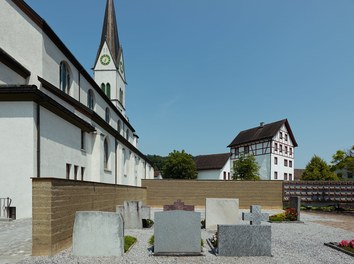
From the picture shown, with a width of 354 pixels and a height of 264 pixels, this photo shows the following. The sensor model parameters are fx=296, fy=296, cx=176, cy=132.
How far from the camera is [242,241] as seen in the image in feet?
26.0

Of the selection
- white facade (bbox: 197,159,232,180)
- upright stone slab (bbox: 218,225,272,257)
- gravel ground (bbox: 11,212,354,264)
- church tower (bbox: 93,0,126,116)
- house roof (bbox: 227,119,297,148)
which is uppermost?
church tower (bbox: 93,0,126,116)

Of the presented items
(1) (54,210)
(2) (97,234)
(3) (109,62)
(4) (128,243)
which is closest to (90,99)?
(3) (109,62)

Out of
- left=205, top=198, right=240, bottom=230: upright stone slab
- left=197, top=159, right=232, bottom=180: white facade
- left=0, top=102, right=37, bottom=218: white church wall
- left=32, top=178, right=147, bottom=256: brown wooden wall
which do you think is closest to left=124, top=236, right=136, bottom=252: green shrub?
left=32, top=178, right=147, bottom=256: brown wooden wall

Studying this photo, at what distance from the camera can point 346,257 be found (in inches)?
314

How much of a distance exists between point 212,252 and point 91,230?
3353 millimetres

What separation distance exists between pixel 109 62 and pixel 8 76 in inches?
1189

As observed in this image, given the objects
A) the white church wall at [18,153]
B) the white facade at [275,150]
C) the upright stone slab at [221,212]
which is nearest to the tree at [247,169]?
the white facade at [275,150]

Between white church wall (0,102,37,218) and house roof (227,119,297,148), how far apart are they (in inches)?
1554

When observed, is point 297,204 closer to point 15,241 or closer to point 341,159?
point 15,241

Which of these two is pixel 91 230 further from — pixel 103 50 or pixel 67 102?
pixel 103 50

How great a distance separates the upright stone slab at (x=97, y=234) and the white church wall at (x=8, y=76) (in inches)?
435

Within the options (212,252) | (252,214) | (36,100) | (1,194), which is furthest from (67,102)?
(212,252)

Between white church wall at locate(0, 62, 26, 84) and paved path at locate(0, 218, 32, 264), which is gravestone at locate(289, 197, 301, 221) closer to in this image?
paved path at locate(0, 218, 32, 264)

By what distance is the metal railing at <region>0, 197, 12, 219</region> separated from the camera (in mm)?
12859
